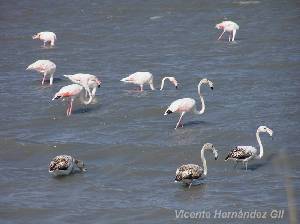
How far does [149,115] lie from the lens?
1820 centimetres

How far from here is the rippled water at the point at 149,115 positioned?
12961 millimetres

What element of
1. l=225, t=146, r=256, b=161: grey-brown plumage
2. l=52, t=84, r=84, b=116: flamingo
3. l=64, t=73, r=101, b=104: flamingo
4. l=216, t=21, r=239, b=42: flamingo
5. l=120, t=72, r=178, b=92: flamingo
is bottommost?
l=225, t=146, r=256, b=161: grey-brown plumage

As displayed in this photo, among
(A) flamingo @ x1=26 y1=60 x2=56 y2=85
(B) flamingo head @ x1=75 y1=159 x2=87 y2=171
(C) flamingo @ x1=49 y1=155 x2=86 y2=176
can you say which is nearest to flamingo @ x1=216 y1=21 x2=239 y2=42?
→ (A) flamingo @ x1=26 y1=60 x2=56 y2=85

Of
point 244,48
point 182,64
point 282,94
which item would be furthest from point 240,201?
point 244,48

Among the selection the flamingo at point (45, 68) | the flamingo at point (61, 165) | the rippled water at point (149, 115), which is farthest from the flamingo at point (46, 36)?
the flamingo at point (61, 165)

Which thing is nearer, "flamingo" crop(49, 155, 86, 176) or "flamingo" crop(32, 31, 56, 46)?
"flamingo" crop(49, 155, 86, 176)

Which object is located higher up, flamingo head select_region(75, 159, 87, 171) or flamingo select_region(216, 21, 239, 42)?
flamingo select_region(216, 21, 239, 42)

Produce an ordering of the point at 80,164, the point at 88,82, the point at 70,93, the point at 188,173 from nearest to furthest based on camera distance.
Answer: the point at 188,173 → the point at 80,164 → the point at 70,93 → the point at 88,82

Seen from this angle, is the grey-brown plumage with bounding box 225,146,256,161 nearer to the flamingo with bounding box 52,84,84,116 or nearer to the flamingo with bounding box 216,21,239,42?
the flamingo with bounding box 52,84,84,116

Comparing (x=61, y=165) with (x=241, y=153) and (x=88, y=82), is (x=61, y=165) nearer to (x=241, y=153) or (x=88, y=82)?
(x=241, y=153)

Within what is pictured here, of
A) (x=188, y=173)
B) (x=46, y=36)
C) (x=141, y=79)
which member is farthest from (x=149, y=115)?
(x=46, y=36)

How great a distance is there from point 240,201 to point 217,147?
3.12 m

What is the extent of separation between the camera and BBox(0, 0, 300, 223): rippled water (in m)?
13.0

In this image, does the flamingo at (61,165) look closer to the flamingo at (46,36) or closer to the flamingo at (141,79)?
the flamingo at (141,79)
